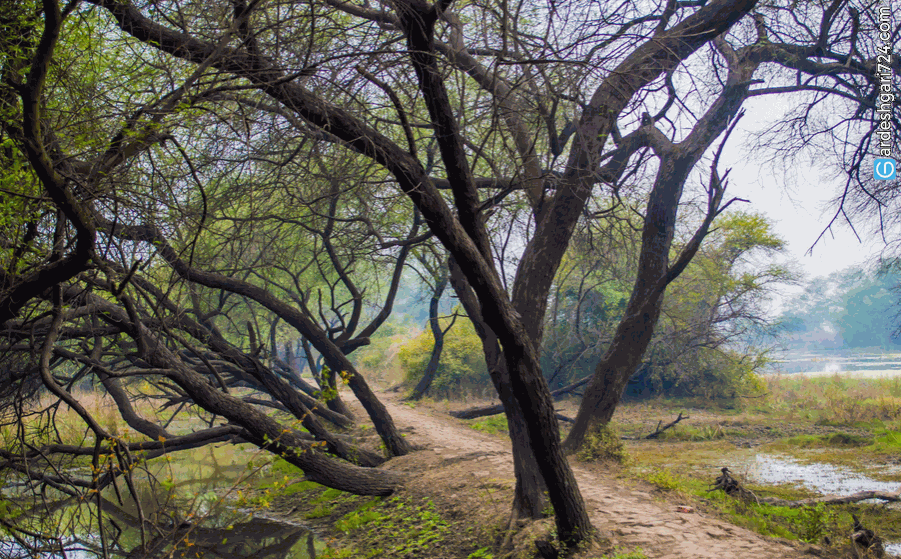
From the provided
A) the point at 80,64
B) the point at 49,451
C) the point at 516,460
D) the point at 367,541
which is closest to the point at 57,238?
the point at 80,64

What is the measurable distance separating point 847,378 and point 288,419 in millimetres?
17407

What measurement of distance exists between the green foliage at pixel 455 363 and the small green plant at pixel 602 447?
8749 millimetres

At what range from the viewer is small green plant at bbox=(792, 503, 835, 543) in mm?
4801

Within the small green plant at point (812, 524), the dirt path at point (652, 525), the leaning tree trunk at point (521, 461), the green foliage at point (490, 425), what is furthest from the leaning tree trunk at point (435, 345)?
the small green plant at point (812, 524)

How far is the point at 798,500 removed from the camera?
6410 mm

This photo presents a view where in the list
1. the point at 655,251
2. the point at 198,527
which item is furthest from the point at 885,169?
the point at 198,527

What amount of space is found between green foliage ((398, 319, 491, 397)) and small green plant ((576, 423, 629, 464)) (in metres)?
8.75

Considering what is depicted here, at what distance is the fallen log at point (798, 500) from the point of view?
614 centimetres

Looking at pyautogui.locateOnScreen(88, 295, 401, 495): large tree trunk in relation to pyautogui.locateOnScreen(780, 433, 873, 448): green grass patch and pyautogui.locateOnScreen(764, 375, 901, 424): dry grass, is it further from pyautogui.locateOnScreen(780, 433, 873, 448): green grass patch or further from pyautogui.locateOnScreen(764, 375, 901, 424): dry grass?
pyautogui.locateOnScreen(764, 375, 901, 424): dry grass

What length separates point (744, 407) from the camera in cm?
1501

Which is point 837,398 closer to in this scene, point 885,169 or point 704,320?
point 704,320

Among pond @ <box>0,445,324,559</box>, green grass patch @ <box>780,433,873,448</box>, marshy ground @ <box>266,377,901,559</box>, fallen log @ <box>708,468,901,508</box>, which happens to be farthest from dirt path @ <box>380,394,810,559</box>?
green grass patch @ <box>780,433,873,448</box>

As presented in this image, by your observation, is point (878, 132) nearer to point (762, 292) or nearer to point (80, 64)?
point (80, 64)

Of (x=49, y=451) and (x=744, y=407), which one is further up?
(x=49, y=451)
